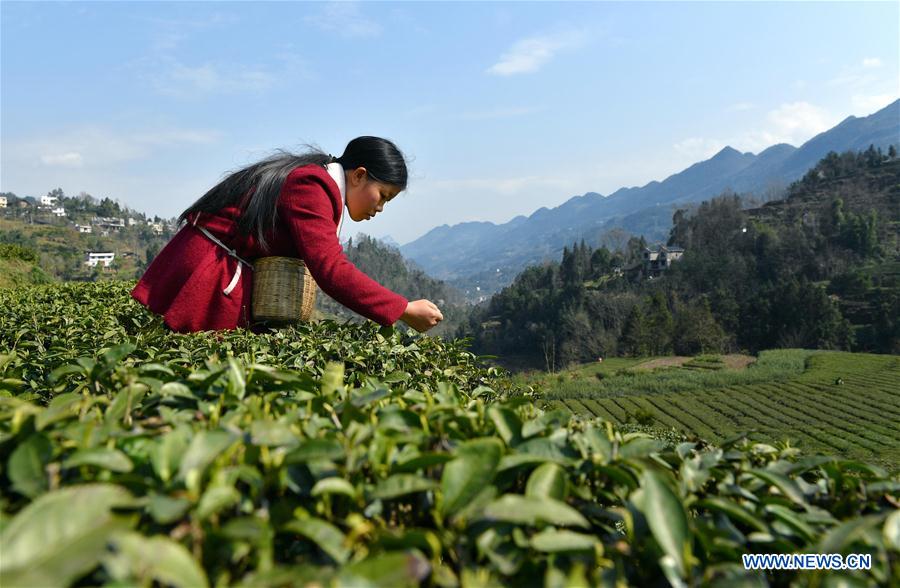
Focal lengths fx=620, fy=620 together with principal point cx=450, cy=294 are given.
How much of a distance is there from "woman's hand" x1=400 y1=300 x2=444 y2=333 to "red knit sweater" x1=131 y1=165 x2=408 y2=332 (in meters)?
0.06

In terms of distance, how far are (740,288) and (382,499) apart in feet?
268

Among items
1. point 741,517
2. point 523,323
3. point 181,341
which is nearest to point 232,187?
point 181,341

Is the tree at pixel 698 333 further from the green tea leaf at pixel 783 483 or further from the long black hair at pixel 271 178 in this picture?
the green tea leaf at pixel 783 483

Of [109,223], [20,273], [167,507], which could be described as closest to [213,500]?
[167,507]

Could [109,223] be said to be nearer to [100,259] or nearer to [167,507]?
[100,259]

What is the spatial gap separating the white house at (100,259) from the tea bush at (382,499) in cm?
8961

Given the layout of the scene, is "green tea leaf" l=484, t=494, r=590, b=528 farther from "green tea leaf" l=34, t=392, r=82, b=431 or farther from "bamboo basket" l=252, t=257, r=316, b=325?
"bamboo basket" l=252, t=257, r=316, b=325

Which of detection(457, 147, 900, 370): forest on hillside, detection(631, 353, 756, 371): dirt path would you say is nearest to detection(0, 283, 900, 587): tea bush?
detection(631, 353, 756, 371): dirt path

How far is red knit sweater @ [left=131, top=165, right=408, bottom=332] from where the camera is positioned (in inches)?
113

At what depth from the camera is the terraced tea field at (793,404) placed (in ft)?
117

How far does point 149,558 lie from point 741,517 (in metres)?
0.89

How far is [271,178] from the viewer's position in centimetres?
305

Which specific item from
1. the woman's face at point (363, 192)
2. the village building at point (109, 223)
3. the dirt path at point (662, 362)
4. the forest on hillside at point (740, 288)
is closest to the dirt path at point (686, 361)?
the dirt path at point (662, 362)

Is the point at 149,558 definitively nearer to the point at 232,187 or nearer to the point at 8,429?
the point at 8,429
